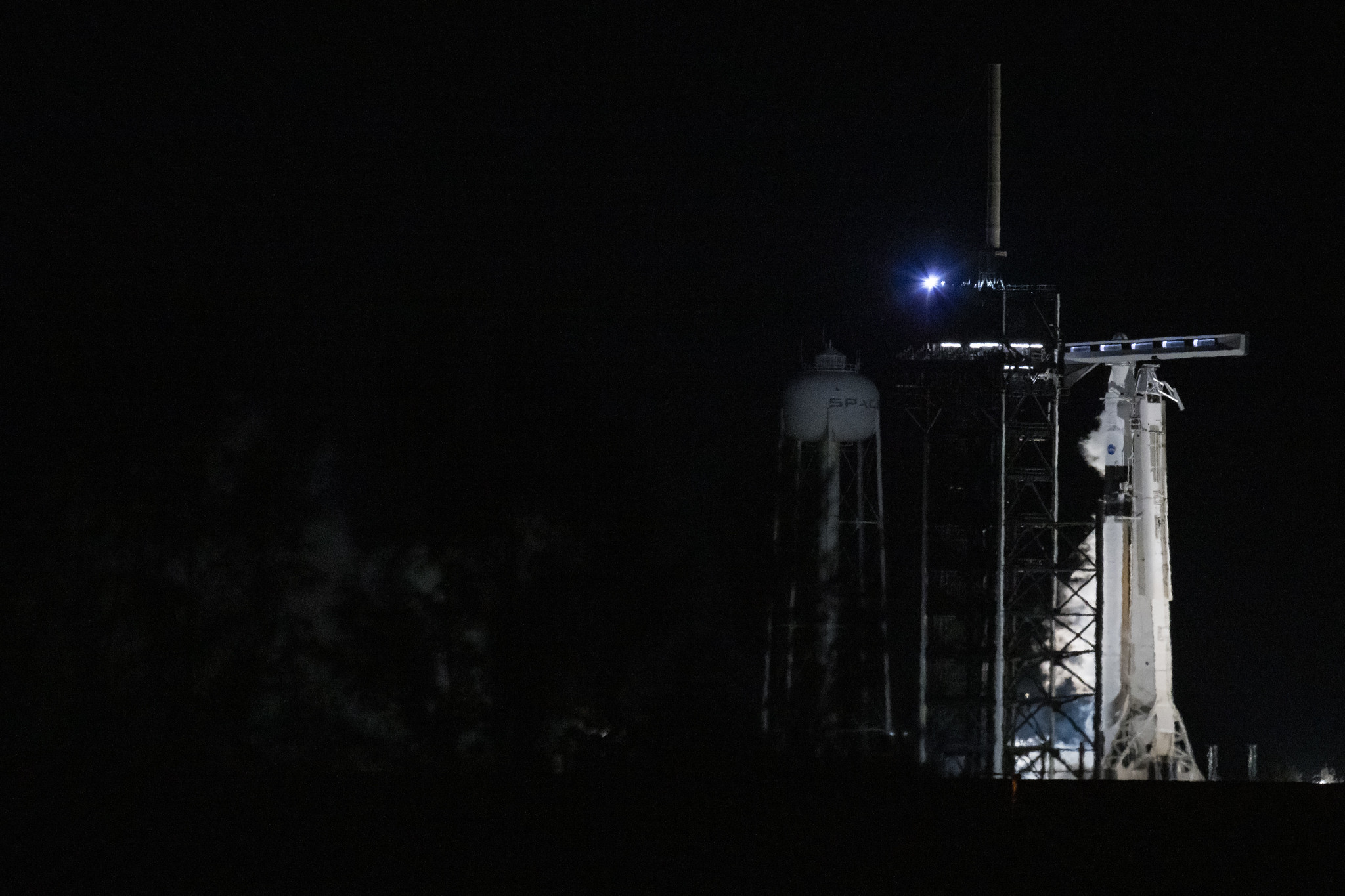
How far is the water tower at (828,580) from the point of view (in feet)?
112

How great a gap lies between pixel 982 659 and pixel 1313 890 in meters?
25.1

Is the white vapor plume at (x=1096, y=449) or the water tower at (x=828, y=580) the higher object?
the white vapor plume at (x=1096, y=449)

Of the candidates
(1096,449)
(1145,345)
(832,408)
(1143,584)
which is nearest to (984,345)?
(832,408)

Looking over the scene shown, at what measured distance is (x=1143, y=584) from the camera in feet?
177

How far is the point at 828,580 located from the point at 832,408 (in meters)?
11.1

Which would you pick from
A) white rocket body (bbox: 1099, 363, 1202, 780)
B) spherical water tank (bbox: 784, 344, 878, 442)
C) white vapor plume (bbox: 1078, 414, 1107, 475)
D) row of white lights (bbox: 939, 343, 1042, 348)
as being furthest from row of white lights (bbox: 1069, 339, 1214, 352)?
spherical water tank (bbox: 784, 344, 878, 442)

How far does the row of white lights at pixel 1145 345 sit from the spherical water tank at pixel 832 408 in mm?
7123

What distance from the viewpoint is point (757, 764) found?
1122 inches

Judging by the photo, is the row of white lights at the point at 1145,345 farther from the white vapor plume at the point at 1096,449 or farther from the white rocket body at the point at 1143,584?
the white vapor plume at the point at 1096,449

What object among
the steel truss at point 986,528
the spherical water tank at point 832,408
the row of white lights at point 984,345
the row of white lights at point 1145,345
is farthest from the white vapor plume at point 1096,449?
the spherical water tank at point 832,408

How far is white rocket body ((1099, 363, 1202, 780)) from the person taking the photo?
53469mm

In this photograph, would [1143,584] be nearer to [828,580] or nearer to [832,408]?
[832,408]

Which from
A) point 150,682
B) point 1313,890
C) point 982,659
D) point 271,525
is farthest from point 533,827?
point 982,659

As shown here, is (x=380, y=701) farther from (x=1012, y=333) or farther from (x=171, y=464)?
(x=1012, y=333)
